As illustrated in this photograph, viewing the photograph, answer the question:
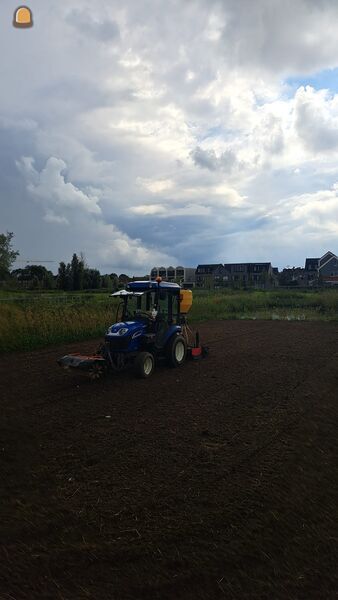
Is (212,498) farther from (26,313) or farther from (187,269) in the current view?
(187,269)

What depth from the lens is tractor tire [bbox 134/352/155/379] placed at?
1002 centimetres

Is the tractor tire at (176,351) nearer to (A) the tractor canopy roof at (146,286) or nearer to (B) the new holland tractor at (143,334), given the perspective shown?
(B) the new holland tractor at (143,334)

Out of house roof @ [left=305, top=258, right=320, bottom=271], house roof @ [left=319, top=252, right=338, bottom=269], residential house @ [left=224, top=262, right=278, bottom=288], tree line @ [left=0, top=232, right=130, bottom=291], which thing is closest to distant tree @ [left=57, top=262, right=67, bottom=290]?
tree line @ [left=0, top=232, right=130, bottom=291]

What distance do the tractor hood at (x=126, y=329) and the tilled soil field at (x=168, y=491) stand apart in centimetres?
109

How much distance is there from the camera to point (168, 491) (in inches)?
190

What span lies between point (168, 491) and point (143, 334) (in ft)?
18.8

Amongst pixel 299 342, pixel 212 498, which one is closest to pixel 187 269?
pixel 299 342

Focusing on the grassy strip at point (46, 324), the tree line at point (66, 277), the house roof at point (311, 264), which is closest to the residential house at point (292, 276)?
the house roof at point (311, 264)

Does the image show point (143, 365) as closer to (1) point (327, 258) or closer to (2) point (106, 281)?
(2) point (106, 281)

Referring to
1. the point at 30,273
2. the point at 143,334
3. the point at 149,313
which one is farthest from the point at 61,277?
the point at 143,334

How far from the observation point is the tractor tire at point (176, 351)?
1120cm

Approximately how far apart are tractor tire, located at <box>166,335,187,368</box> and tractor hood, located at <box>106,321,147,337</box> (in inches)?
47.8

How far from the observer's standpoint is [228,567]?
3619mm

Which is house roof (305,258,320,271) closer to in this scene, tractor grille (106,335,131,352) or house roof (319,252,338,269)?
house roof (319,252,338,269)
